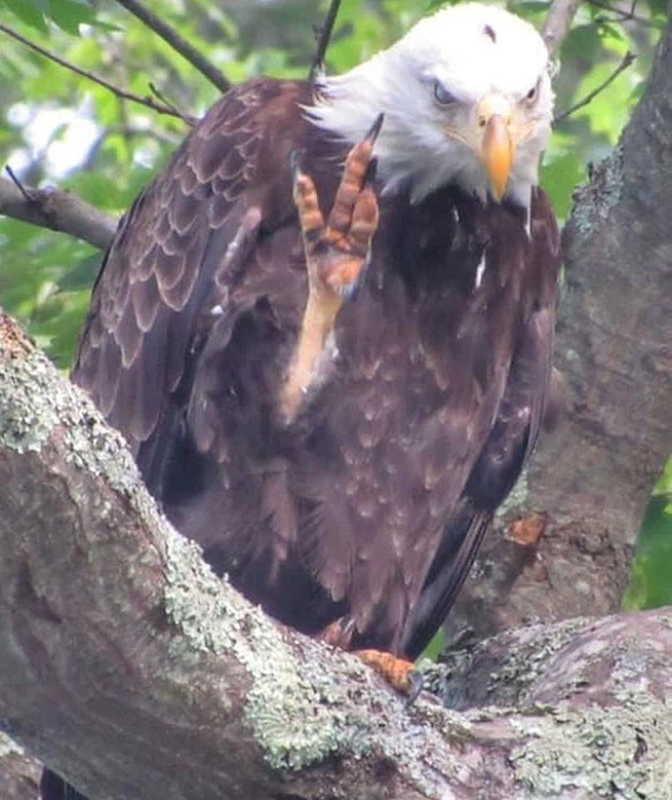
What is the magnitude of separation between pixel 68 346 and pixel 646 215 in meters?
1.57

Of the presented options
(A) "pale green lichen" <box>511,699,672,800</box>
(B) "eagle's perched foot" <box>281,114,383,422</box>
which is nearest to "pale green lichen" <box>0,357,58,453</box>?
(A) "pale green lichen" <box>511,699,672,800</box>

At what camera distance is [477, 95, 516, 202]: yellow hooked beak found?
4.42 metres

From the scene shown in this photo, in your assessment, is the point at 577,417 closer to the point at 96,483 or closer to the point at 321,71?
the point at 321,71

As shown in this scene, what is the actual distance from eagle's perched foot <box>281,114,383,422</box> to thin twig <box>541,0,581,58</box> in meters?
1.01

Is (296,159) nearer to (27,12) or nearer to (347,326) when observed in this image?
(347,326)

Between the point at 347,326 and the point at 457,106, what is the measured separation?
0.56 metres

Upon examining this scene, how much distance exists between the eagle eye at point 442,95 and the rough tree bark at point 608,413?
497 mm

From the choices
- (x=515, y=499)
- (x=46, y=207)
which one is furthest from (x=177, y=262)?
(x=515, y=499)

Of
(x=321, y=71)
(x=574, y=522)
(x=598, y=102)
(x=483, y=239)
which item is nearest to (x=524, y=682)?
(x=574, y=522)

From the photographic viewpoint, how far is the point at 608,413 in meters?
4.97

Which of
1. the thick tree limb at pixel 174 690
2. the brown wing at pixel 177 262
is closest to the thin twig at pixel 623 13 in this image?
the brown wing at pixel 177 262

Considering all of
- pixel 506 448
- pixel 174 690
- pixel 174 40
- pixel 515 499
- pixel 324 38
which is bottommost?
pixel 174 690

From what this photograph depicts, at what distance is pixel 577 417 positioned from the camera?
5.05 m

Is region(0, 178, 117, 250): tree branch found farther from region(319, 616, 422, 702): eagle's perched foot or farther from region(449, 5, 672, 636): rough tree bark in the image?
region(319, 616, 422, 702): eagle's perched foot
